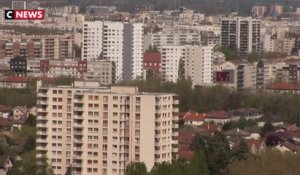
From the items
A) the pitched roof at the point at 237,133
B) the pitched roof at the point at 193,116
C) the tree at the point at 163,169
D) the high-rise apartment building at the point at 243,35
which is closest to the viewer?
the tree at the point at 163,169

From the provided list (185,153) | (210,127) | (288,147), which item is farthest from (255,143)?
(210,127)

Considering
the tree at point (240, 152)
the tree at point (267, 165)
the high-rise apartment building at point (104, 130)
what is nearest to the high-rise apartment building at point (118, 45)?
the tree at point (240, 152)

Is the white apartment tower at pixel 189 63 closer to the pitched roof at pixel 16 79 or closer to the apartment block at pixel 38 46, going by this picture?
the pitched roof at pixel 16 79

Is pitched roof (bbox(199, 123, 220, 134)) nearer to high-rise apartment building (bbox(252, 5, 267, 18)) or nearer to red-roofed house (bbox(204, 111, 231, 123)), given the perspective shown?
red-roofed house (bbox(204, 111, 231, 123))

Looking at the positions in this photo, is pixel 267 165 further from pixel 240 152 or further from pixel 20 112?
pixel 20 112

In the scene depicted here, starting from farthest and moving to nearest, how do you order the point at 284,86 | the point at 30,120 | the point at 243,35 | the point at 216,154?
the point at 243,35 < the point at 284,86 < the point at 30,120 < the point at 216,154

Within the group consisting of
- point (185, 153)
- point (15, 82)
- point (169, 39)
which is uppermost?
point (169, 39)

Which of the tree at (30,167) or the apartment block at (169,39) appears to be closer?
the tree at (30,167)

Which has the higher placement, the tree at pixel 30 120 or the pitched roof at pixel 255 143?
the tree at pixel 30 120
